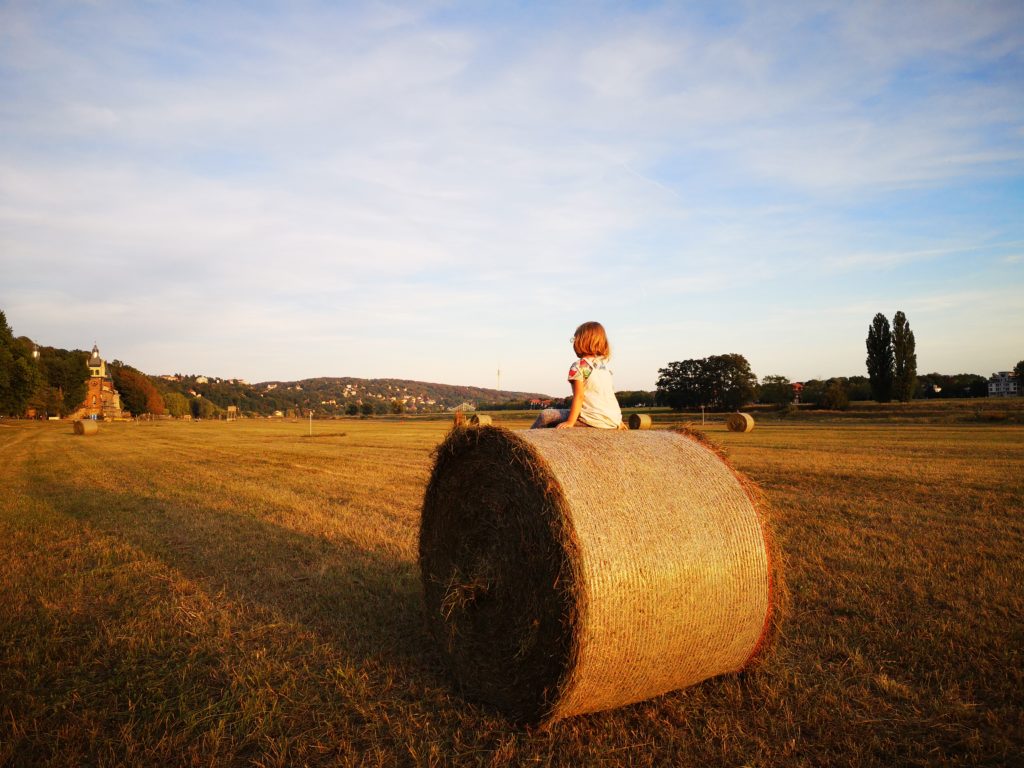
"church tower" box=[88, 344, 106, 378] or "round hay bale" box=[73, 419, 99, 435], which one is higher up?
"church tower" box=[88, 344, 106, 378]

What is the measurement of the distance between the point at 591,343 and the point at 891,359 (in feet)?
244

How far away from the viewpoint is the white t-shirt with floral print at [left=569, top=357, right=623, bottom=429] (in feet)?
18.2

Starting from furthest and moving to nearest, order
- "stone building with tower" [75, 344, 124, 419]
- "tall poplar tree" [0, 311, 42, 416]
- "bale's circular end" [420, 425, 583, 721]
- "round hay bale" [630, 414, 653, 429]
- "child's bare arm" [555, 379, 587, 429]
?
"stone building with tower" [75, 344, 124, 419], "tall poplar tree" [0, 311, 42, 416], "round hay bale" [630, 414, 653, 429], "child's bare arm" [555, 379, 587, 429], "bale's circular end" [420, 425, 583, 721]

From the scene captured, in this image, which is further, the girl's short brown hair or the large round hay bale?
the girl's short brown hair

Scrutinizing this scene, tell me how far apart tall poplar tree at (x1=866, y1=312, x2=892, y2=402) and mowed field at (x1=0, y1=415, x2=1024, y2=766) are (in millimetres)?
66437

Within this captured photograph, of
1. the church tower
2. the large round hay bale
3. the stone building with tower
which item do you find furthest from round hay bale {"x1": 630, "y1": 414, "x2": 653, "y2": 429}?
the church tower

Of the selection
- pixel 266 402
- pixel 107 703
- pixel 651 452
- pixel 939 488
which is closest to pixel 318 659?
pixel 107 703

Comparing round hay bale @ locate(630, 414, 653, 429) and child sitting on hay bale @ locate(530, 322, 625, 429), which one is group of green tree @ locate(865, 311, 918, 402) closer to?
round hay bale @ locate(630, 414, 653, 429)

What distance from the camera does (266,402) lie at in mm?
153875

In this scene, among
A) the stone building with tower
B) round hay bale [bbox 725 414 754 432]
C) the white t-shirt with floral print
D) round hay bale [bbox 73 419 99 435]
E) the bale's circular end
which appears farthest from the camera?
the stone building with tower

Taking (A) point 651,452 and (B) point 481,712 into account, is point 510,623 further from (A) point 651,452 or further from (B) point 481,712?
(A) point 651,452

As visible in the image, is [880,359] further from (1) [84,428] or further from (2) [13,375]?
(2) [13,375]

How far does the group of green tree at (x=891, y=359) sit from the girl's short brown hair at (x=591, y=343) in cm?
7411

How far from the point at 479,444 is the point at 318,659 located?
2095 millimetres
